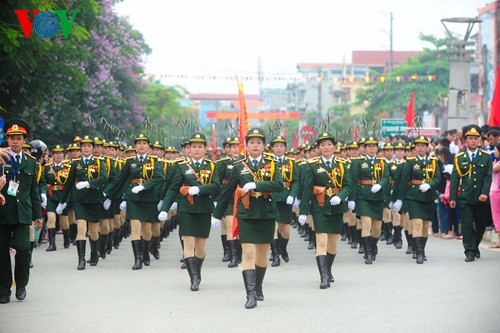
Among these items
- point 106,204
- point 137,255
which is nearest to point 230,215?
point 106,204

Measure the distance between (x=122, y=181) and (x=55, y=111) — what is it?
16638 mm

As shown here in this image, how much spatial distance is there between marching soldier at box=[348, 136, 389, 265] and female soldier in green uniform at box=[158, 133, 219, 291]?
10.7 ft

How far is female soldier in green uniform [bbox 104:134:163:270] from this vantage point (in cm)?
1672

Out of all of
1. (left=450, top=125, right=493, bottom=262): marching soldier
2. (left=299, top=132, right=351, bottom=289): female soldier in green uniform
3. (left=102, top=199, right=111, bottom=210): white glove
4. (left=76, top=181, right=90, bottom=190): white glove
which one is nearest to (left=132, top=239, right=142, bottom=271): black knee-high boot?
(left=102, top=199, right=111, bottom=210): white glove

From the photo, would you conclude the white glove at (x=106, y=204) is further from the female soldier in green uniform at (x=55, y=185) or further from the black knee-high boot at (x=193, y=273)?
the black knee-high boot at (x=193, y=273)

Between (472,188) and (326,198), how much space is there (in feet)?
13.0

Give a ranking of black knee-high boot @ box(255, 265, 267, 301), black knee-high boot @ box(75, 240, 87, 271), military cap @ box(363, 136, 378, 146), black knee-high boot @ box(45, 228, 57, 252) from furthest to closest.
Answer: black knee-high boot @ box(45, 228, 57, 252) < military cap @ box(363, 136, 378, 146) < black knee-high boot @ box(75, 240, 87, 271) < black knee-high boot @ box(255, 265, 267, 301)

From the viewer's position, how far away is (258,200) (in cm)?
1223

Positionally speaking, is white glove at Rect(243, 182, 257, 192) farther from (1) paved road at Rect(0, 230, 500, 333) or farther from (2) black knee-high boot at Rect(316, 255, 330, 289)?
(2) black knee-high boot at Rect(316, 255, 330, 289)

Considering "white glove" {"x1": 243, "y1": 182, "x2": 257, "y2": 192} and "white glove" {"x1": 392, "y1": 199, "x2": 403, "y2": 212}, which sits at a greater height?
"white glove" {"x1": 243, "y1": 182, "x2": 257, "y2": 192}

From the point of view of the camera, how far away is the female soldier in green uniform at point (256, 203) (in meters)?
12.1

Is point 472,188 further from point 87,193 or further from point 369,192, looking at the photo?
point 87,193

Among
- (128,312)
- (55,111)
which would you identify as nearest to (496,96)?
(128,312)

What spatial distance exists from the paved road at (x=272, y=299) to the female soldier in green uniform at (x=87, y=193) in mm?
453
